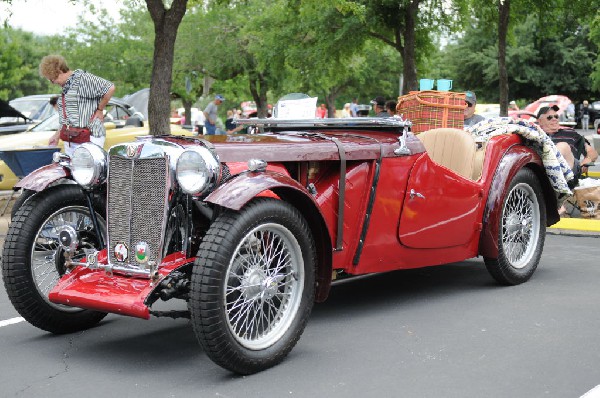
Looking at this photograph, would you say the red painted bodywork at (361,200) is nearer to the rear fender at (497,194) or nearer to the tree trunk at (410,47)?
the rear fender at (497,194)

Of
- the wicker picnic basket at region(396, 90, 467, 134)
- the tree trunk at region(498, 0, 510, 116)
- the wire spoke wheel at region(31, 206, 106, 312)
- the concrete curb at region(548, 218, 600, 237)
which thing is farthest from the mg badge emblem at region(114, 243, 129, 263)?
the tree trunk at region(498, 0, 510, 116)

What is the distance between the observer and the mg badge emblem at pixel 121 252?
4.54m

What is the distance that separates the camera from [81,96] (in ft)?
28.1

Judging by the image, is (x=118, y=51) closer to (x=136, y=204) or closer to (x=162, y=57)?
(x=162, y=57)

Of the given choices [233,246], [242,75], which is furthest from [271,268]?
[242,75]

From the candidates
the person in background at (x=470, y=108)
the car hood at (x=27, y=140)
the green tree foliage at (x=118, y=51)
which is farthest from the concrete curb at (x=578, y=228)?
the green tree foliage at (x=118, y=51)

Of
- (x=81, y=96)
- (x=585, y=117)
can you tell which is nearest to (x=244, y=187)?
(x=81, y=96)

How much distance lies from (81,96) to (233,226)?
503 cm

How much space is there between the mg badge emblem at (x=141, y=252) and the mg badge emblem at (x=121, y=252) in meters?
0.08

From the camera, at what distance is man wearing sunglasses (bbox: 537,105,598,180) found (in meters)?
9.02

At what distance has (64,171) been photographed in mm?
4898

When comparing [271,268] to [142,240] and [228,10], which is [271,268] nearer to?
[142,240]

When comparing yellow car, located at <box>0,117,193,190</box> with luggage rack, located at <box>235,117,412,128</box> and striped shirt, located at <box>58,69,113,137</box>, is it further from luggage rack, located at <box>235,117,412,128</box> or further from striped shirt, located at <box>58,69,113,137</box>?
luggage rack, located at <box>235,117,412,128</box>

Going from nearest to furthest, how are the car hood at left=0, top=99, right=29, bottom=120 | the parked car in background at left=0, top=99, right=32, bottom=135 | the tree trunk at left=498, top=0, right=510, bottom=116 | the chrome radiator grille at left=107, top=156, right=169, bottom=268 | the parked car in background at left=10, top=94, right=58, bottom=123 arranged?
the chrome radiator grille at left=107, top=156, right=169, bottom=268
the parked car in background at left=0, top=99, right=32, bottom=135
the car hood at left=0, top=99, right=29, bottom=120
the tree trunk at left=498, top=0, right=510, bottom=116
the parked car in background at left=10, top=94, right=58, bottom=123
